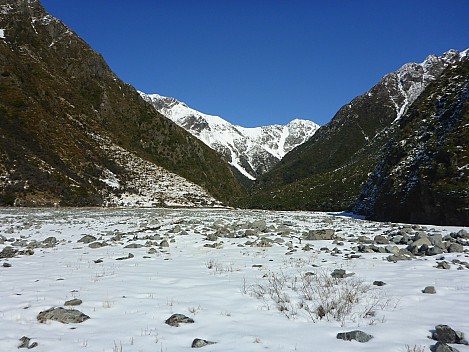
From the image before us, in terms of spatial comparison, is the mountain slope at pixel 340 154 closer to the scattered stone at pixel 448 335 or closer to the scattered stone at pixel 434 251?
the scattered stone at pixel 434 251

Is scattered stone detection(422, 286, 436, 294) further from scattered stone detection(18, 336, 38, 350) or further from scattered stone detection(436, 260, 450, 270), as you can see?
scattered stone detection(18, 336, 38, 350)

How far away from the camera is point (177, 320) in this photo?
573cm

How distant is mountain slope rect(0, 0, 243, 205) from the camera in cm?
5615

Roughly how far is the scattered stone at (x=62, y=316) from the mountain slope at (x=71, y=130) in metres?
50.3

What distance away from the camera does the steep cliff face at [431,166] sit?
90.7 feet

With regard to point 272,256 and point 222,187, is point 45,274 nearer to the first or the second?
point 272,256

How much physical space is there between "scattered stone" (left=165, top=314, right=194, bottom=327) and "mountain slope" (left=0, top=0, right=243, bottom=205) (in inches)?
2035

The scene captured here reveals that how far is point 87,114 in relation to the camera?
3684 inches

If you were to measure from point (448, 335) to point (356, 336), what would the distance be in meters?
1.27

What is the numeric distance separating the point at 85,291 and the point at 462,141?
109 ft

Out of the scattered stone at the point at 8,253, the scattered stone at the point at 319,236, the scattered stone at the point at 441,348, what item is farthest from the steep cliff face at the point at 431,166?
the scattered stone at the point at 8,253

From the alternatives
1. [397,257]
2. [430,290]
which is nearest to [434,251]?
[397,257]

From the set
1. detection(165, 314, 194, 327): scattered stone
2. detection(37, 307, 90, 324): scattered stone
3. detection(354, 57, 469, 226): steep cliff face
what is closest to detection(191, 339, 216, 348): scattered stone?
detection(165, 314, 194, 327): scattered stone

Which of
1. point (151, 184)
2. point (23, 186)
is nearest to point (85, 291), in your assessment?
point (23, 186)
